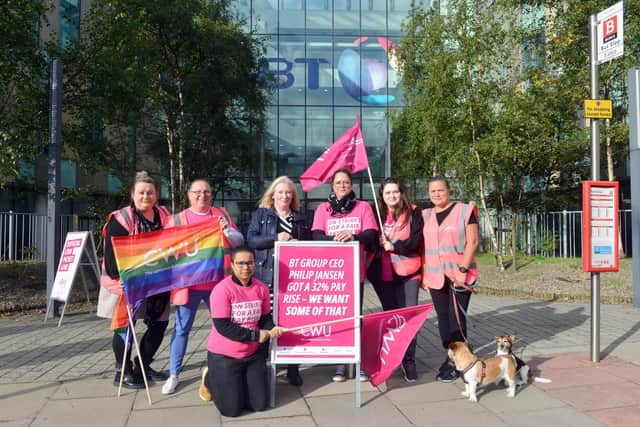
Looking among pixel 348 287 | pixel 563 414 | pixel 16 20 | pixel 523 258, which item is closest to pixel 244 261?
pixel 348 287

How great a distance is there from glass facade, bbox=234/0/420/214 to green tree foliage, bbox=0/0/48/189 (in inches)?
791

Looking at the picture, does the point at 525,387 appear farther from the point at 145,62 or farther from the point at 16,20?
the point at 145,62

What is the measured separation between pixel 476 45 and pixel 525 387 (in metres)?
12.3

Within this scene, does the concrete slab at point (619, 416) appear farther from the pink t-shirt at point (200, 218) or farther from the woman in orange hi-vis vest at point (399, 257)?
the pink t-shirt at point (200, 218)

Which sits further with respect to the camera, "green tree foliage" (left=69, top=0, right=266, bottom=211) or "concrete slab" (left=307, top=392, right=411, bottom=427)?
"green tree foliage" (left=69, top=0, right=266, bottom=211)

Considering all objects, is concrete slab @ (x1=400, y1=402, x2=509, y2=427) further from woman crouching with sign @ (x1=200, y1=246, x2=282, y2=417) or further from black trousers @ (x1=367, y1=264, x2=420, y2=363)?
woman crouching with sign @ (x1=200, y1=246, x2=282, y2=417)

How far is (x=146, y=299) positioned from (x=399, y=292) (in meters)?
2.51

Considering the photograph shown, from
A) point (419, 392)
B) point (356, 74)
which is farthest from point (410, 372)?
point (356, 74)

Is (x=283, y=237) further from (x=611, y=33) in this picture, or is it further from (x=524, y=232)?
(x=524, y=232)

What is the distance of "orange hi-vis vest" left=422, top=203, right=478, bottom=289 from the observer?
5031mm

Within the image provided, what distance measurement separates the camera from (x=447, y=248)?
507 centimetres

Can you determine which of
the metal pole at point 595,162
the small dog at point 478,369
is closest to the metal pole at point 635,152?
the metal pole at point 595,162

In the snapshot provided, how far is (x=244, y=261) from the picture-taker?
14.3 feet

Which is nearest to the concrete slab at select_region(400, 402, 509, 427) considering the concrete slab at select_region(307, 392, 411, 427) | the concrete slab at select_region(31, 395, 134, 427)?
the concrete slab at select_region(307, 392, 411, 427)
